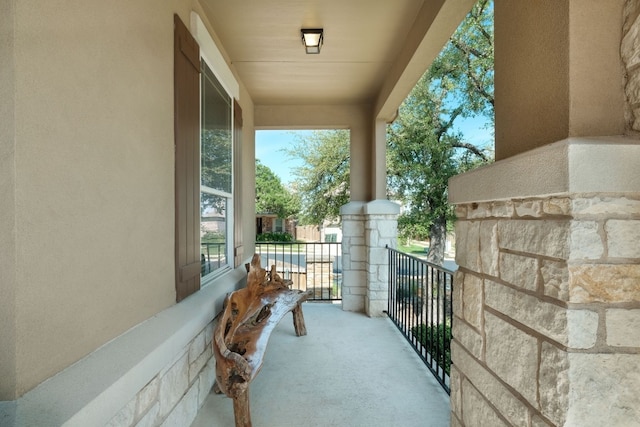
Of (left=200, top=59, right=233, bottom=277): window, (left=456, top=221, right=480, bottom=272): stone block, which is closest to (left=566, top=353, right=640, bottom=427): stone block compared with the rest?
(left=456, top=221, right=480, bottom=272): stone block

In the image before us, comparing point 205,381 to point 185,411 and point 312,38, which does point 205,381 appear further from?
point 312,38

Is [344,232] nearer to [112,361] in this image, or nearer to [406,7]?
[406,7]

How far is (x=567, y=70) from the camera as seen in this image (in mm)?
899

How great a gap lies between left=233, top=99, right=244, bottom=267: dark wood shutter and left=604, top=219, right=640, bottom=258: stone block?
9.60 ft

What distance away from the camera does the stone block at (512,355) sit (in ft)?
3.04

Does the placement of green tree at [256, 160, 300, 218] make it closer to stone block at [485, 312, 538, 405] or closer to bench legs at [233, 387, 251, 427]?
bench legs at [233, 387, 251, 427]

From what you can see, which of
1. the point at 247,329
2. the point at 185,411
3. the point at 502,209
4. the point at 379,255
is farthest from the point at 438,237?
the point at 502,209

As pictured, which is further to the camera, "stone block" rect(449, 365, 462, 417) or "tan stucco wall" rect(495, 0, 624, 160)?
"stone block" rect(449, 365, 462, 417)

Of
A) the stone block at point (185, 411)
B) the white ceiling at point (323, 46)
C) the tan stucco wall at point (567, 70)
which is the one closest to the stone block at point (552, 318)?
the tan stucco wall at point (567, 70)

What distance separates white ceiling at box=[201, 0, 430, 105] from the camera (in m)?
2.34

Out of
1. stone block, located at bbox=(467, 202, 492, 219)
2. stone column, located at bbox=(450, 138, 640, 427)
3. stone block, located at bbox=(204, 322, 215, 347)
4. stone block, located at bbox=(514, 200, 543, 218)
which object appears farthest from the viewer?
stone block, located at bbox=(204, 322, 215, 347)

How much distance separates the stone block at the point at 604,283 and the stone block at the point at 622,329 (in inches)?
1.5

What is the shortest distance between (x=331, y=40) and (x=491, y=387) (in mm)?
2689

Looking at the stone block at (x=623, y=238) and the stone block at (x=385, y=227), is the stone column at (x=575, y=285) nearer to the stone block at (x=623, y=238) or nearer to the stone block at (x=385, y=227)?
the stone block at (x=623, y=238)
